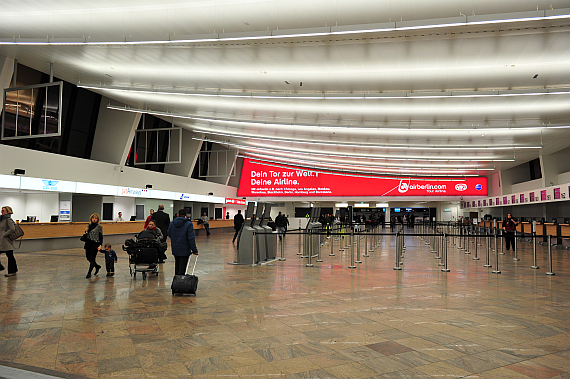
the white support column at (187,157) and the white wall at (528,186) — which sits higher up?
the white support column at (187,157)

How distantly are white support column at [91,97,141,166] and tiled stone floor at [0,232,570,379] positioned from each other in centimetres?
923

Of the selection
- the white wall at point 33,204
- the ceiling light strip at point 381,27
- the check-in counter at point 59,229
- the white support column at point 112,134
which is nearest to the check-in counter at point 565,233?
the ceiling light strip at point 381,27

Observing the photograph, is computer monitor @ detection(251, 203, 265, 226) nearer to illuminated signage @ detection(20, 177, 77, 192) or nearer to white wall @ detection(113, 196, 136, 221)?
illuminated signage @ detection(20, 177, 77, 192)

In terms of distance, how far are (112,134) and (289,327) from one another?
14.4 metres

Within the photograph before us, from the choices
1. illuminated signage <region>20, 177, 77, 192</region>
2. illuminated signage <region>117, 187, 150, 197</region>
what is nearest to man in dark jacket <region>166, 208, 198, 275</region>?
illuminated signage <region>20, 177, 77, 192</region>

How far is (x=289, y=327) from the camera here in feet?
15.3

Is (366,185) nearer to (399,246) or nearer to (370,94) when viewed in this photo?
(370,94)

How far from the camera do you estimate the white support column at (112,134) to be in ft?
54.1

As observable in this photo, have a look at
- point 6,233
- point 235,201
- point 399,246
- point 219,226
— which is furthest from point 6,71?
point 235,201

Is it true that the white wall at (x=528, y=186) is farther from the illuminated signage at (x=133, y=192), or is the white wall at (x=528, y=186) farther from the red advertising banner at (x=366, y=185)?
the illuminated signage at (x=133, y=192)

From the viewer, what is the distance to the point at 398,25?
6020 mm

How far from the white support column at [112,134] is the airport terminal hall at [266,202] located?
80mm

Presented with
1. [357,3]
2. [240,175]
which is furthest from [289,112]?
[240,175]

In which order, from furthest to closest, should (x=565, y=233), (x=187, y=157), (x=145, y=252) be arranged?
(x=187, y=157) < (x=565, y=233) < (x=145, y=252)
